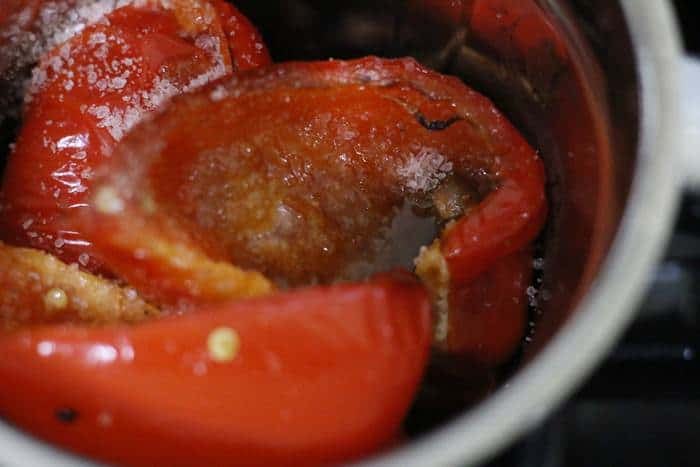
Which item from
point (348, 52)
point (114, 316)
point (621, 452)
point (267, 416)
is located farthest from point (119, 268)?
point (621, 452)

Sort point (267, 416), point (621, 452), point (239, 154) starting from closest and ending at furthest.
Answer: point (267, 416), point (239, 154), point (621, 452)

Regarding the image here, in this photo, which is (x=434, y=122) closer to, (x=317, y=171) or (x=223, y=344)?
(x=317, y=171)

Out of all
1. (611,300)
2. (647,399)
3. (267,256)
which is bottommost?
(647,399)

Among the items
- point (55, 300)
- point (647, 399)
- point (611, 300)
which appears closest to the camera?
point (611, 300)

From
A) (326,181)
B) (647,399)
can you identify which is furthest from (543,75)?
(647,399)

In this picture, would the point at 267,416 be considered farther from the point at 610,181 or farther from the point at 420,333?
the point at 610,181

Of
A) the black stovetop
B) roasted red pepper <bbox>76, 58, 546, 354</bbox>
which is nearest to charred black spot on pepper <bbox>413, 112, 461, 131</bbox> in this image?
roasted red pepper <bbox>76, 58, 546, 354</bbox>
